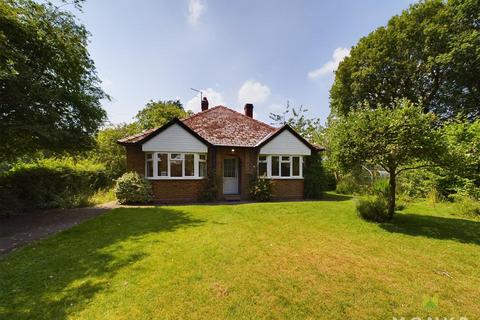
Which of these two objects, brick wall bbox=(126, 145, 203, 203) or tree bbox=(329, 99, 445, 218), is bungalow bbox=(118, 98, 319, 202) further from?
tree bbox=(329, 99, 445, 218)

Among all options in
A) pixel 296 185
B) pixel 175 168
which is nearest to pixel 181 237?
pixel 175 168

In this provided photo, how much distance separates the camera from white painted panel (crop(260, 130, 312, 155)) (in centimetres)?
1495

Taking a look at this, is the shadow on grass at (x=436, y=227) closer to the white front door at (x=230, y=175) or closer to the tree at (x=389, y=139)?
the tree at (x=389, y=139)

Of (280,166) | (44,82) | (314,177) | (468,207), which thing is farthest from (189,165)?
(468,207)

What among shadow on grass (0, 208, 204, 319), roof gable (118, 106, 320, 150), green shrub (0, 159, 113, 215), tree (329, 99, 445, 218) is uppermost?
roof gable (118, 106, 320, 150)

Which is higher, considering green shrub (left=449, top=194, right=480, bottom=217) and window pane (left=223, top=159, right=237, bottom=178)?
window pane (left=223, top=159, right=237, bottom=178)

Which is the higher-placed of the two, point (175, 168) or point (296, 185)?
point (175, 168)

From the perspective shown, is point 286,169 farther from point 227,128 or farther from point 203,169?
point 203,169

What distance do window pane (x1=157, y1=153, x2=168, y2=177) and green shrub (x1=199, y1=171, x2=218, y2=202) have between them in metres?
2.38

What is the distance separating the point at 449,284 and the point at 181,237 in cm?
627

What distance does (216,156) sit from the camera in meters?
14.4

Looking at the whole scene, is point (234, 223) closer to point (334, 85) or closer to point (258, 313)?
point (258, 313)

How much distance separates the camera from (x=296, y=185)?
15586 mm

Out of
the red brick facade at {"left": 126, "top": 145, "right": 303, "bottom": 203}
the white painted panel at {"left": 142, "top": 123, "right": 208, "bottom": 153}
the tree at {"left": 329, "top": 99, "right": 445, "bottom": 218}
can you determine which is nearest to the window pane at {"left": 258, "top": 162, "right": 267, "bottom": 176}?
the red brick facade at {"left": 126, "top": 145, "right": 303, "bottom": 203}
